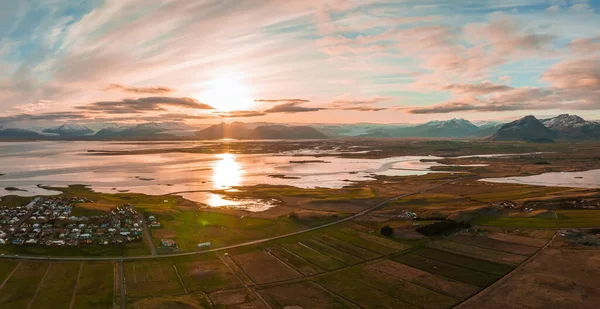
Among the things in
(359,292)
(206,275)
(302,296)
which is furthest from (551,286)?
(206,275)

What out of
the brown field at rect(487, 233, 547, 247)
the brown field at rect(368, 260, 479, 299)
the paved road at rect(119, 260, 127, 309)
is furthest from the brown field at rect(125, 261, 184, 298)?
the brown field at rect(487, 233, 547, 247)

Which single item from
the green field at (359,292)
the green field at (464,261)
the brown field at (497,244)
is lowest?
the green field at (359,292)

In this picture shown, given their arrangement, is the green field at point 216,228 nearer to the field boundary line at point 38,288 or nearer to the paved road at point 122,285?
the paved road at point 122,285

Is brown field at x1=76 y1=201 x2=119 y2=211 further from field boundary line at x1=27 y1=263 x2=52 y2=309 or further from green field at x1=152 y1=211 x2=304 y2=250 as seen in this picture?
field boundary line at x1=27 y1=263 x2=52 y2=309

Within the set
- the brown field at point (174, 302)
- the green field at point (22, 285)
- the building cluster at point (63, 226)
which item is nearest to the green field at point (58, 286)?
the green field at point (22, 285)

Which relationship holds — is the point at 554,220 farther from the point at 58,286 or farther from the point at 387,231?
the point at 58,286

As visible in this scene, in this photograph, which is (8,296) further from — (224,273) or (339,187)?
(339,187)
